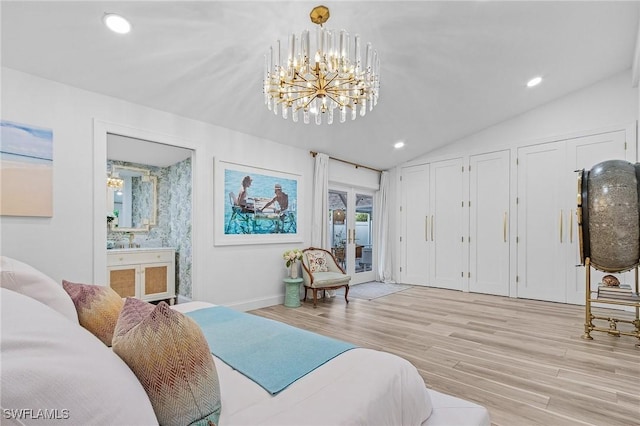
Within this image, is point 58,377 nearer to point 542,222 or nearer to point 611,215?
point 611,215

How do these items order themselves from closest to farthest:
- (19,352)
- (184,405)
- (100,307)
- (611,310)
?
(19,352), (184,405), (100,307), (611,310)

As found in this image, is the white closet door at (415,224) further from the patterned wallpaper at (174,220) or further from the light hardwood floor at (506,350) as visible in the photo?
the patterned wallpaper at (174,220)

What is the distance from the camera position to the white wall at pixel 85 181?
2707 millimetres

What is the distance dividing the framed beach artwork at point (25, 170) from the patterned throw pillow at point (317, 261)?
3.32 meters

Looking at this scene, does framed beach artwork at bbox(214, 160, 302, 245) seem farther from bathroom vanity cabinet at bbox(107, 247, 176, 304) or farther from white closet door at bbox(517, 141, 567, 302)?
white closet door at bbox(517, 141, 567, 302)

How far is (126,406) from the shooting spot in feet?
2.07

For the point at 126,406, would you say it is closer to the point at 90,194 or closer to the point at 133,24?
the point at 133,24

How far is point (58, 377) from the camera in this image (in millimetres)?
533

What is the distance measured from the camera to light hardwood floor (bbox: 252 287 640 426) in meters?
2.08

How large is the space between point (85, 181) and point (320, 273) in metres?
3.29

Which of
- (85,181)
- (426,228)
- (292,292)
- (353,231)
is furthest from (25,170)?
(426,228)

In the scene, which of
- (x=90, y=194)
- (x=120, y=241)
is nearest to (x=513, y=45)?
(x=90, y=194)

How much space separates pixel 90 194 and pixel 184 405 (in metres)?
2.98

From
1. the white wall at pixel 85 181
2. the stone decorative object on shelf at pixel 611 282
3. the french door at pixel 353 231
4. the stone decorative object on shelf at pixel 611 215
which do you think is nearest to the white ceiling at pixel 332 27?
the white wall at pixel 85 181
